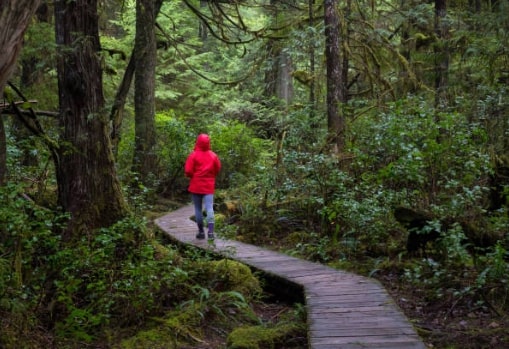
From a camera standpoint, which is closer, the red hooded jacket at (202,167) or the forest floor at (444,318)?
the forest floor at (444,318)

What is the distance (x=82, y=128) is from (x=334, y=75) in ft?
21.5

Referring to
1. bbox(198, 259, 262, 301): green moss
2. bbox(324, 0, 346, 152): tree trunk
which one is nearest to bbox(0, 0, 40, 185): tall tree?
bbox(198, 259, 262, 301): green moss

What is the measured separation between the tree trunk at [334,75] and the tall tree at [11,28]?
30.0 ft

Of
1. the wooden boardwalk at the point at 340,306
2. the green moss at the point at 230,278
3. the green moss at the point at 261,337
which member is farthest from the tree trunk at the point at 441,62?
the green moss at the point at 261,337

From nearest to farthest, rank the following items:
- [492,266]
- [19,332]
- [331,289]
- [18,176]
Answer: [19,332]
[492,266]
[331,289]
[18,176]

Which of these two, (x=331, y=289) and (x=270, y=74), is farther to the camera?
(x=270, y=74)

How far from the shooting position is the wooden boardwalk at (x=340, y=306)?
4602mm

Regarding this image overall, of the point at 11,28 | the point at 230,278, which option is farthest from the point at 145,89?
the point at 11,28

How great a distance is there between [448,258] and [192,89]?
63.8 feet

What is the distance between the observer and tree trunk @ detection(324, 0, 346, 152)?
11.8 m

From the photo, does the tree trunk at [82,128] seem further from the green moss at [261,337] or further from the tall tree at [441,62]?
the tall tree at [441,62]

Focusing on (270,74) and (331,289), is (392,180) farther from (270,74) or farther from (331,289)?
(270,74)

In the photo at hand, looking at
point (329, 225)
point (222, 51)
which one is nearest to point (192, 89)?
point (222, 51)

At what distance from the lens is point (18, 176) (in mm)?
8117
